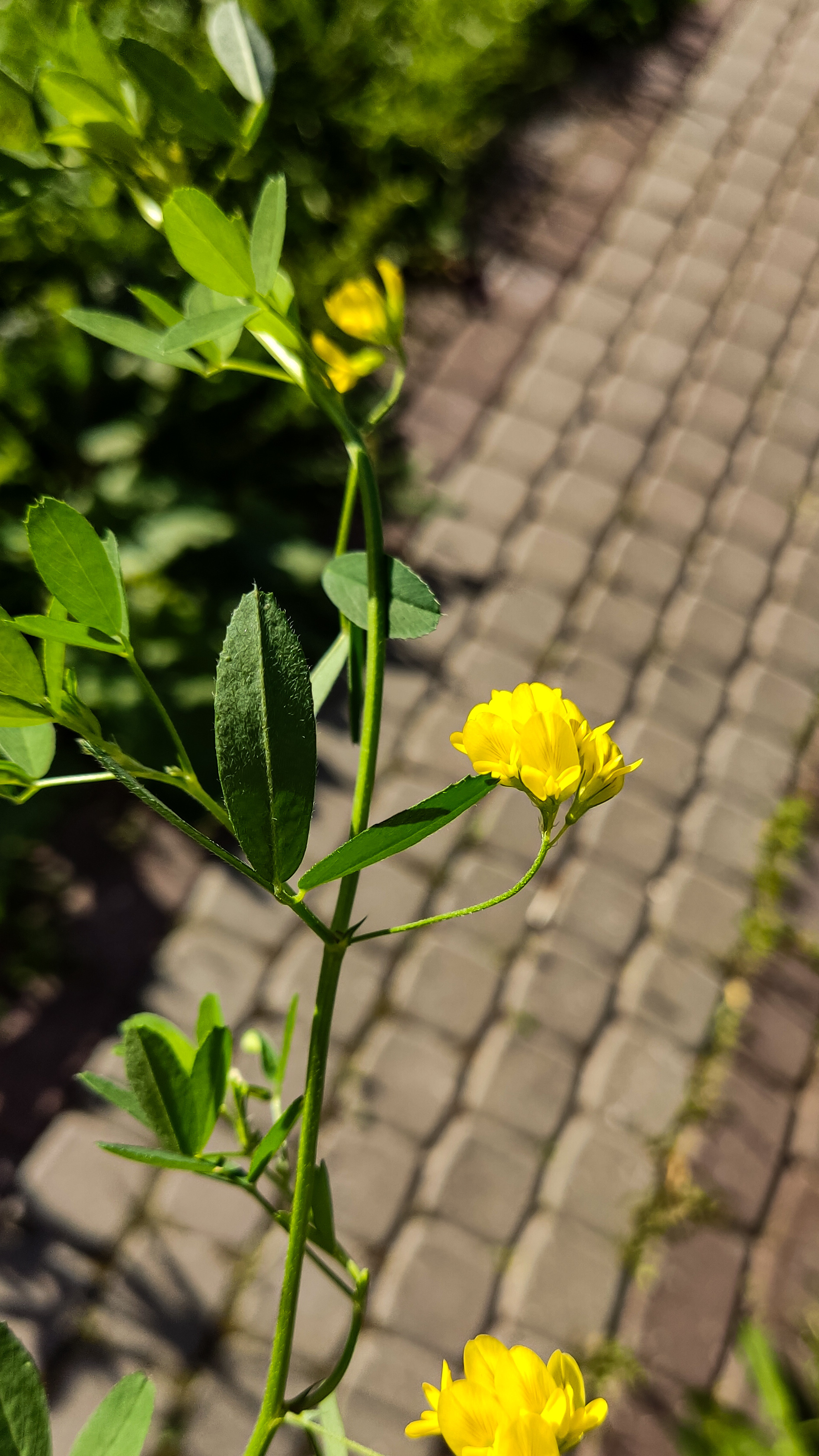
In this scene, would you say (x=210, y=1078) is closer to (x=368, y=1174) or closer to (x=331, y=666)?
(x=331, y=666)

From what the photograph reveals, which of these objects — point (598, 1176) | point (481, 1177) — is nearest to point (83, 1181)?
point (481, 1177)

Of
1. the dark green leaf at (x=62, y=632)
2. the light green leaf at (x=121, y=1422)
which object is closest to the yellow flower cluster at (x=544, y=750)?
the dark green leaf at (x=62, y=632)

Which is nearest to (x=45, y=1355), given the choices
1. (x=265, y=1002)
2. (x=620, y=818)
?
(x=265, y=1002)

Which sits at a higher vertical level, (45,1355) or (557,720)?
(557,720)

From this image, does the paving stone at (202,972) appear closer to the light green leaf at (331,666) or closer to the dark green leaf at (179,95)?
the light green leaf at (331,666)

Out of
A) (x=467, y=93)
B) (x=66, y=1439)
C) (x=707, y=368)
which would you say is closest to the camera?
(x=66, y=1439)

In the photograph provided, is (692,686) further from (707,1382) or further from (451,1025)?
(707,1382)
